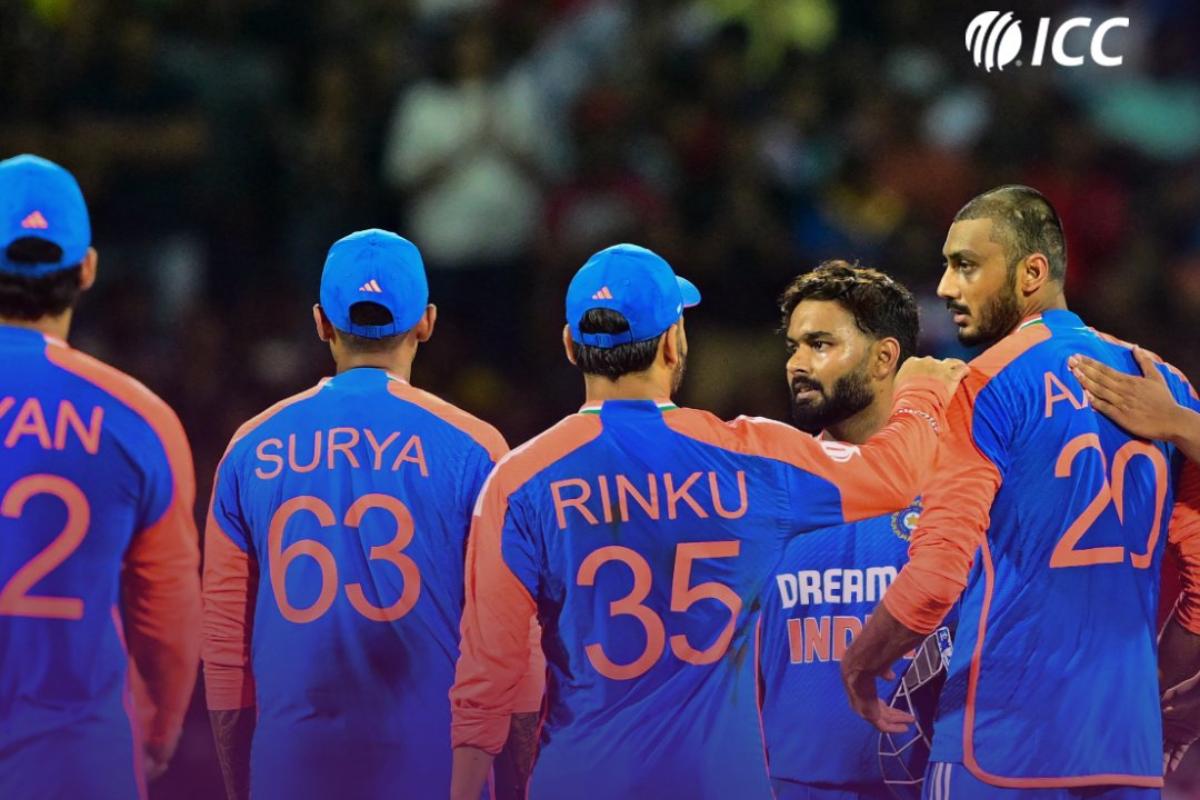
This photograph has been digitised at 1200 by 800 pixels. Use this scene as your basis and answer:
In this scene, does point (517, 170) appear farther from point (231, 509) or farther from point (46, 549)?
point (46, 549)

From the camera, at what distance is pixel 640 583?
5414 millimetres

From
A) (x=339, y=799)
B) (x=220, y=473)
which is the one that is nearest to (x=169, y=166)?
(x=220, y=473)

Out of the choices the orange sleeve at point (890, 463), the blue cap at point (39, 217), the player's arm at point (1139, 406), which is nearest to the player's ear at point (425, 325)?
the blue cap at point (39, 217)

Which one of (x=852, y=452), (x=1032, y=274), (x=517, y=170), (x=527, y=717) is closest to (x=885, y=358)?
(x=1032, y=274)

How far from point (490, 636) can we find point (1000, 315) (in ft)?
6.48

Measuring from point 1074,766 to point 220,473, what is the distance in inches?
116

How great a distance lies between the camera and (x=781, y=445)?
558 centimetres

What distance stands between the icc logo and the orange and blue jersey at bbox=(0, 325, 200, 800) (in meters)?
8.82

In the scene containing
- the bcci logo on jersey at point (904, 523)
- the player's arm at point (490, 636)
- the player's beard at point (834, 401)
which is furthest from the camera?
the player's beard at point (834, 401)

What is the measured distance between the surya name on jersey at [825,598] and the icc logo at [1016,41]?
7279mm

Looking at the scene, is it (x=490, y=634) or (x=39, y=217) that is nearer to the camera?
(x=39, y=217)

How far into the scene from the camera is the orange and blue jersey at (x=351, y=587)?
230 inches

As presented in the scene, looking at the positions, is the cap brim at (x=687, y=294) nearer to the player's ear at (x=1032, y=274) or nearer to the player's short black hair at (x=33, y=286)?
the player's ear at (x=1032, y=274)

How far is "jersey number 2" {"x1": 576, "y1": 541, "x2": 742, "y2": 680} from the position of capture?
539 centimetres
